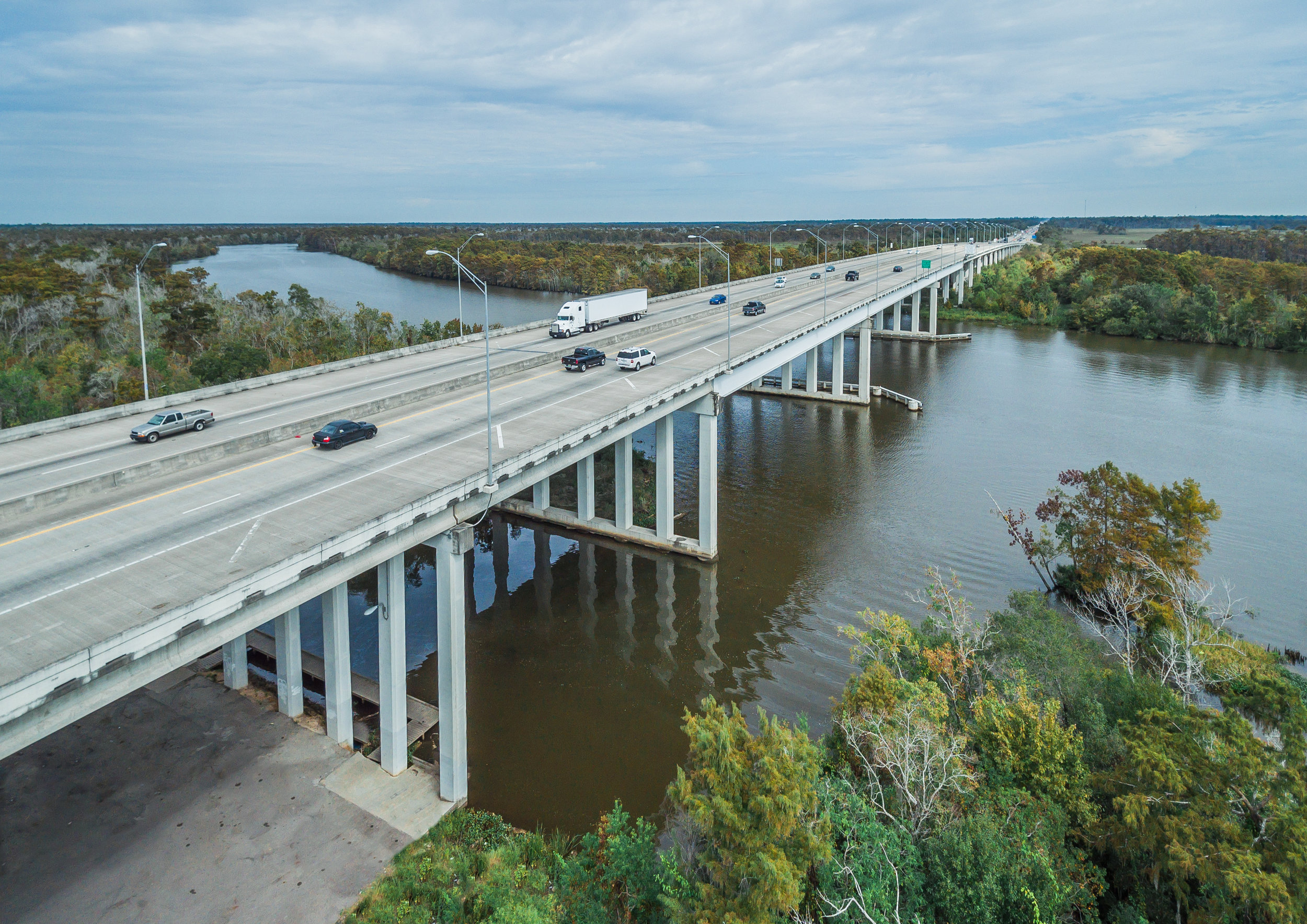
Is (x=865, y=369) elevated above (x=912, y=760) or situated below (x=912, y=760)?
above

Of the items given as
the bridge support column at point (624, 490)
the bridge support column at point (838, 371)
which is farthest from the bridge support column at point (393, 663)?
the bridge support column at point (838, 371)

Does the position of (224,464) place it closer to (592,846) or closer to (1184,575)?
(592,846)

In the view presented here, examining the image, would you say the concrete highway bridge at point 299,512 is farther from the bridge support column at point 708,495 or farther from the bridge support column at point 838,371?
the bridge support column at point 838,371

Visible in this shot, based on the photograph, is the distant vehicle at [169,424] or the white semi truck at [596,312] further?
the white semi truck at [596,312]

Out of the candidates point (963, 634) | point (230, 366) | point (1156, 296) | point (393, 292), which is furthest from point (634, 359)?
point (393, 292)

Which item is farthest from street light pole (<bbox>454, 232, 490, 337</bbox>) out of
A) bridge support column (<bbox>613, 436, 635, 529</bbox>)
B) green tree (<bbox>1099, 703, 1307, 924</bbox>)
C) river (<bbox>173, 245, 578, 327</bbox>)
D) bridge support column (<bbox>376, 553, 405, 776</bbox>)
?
river (<bbox>173, 245, 578, 327</bbox>)

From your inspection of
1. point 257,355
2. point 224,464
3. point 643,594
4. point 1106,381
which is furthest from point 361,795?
point 1106,381

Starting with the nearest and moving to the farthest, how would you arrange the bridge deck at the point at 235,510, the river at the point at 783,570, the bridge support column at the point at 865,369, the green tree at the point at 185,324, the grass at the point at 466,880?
the bridge deck at the point at 235,510
the grass at the point at 466,880
the river at the point at 783,570
the green tree at the point at 185,324
the bridge support column at the point at 865,369

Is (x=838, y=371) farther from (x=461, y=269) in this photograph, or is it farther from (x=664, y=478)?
(x=461, y=269)
